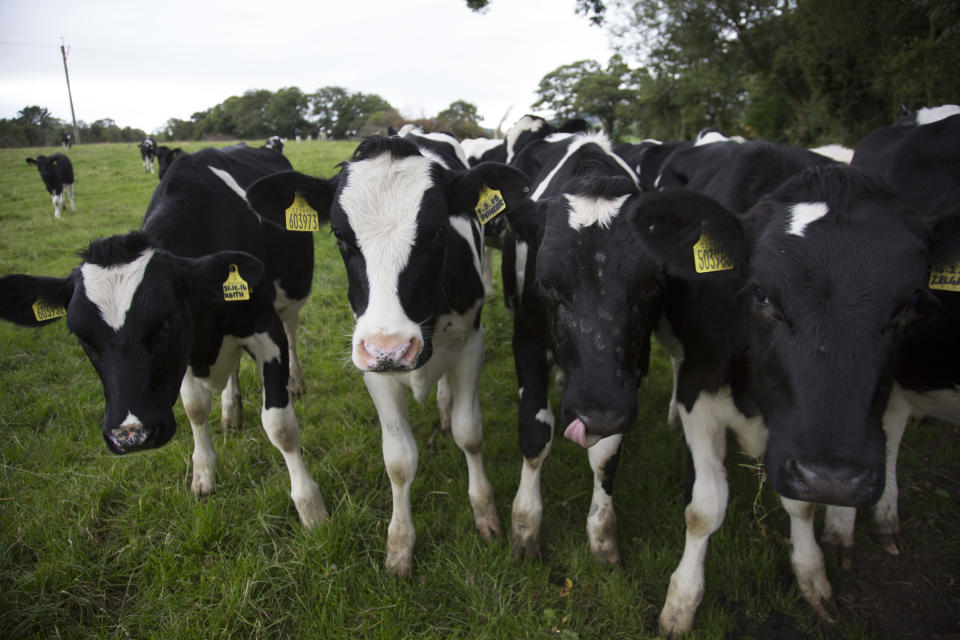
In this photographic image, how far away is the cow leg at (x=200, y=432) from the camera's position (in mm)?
3434

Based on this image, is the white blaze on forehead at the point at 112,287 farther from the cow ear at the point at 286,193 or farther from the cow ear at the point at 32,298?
the cow ear at the point at 286,193

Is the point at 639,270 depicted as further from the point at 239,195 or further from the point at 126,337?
the point at 239,195

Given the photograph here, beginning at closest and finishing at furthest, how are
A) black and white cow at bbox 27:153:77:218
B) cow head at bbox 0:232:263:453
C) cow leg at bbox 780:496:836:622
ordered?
cow head at bbox 0:232:263:453 → cow leg at bbox 780:496:836:622 → black and white cow at bbox 27:153:77:218

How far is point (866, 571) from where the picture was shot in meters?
2.81

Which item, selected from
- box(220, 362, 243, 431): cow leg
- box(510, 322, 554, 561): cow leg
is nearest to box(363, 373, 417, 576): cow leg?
box(510, 322, 554, 561): cow leg

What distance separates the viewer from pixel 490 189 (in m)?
2.89

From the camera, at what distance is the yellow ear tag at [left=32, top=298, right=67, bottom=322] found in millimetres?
2691

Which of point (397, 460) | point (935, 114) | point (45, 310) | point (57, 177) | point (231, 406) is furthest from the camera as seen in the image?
point (57, 177)

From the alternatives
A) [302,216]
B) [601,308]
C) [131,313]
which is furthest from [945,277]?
[131,313]

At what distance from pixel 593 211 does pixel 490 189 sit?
0.72m

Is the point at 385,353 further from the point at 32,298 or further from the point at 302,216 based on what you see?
the point at 32,298

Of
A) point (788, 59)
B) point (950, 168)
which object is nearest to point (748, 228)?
point (950, 168)

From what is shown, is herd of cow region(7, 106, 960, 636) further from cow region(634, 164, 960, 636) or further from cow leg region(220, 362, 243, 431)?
cow leg region(220, 362, 243, 431)

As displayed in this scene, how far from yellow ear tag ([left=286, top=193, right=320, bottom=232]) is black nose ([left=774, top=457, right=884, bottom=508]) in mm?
2483
